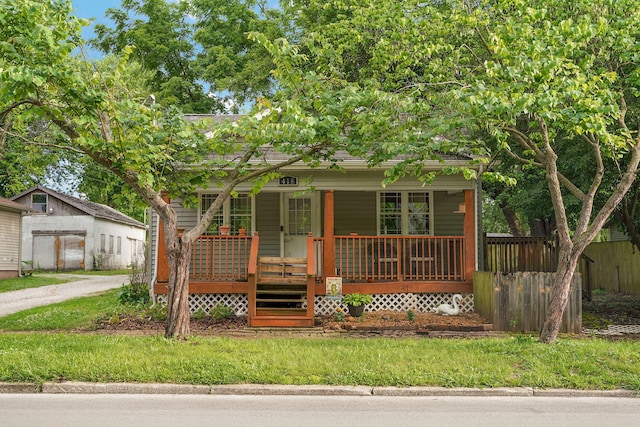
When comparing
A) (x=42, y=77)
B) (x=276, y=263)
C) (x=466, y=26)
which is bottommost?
(x=276, y=263)

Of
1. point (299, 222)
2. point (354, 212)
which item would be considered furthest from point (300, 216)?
point (354, 212)

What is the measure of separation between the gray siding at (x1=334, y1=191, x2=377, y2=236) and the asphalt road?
917 cm

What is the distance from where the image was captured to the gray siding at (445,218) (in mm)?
15664

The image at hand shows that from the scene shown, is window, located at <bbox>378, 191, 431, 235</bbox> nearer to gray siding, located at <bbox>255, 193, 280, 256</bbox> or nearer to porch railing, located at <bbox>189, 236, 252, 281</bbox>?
gray siding, located at <bbox>255, 193, 280, 256</bbox>

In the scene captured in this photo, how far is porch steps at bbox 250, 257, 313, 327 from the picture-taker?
11586 millimetres

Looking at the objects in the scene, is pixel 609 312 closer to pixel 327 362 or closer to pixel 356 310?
pixel 356 310

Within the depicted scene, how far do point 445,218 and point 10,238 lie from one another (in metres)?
19.8

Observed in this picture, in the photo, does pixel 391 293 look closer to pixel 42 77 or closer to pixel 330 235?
pixel 330 235

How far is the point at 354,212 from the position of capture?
1590cm

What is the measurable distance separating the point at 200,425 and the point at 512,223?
23.6 metres

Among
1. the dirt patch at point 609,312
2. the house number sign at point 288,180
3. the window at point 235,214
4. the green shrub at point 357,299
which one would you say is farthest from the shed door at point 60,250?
the dirt patch at point 609,312

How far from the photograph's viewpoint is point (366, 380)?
7.12m

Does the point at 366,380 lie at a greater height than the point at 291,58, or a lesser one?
lesser

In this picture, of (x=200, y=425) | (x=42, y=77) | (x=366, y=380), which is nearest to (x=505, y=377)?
(x=366, y=380)
